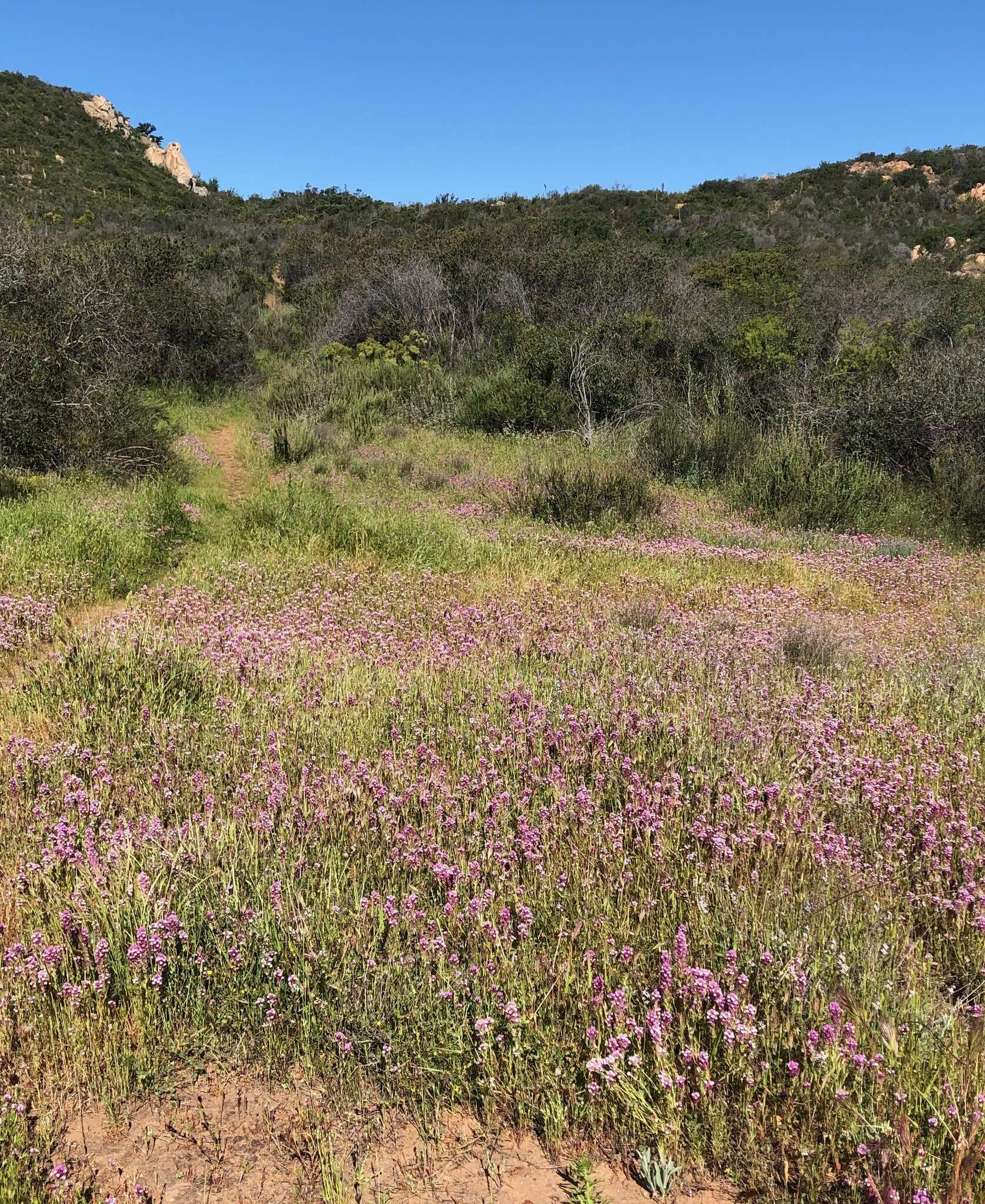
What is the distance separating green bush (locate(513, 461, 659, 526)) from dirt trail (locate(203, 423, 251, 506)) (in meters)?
4.14

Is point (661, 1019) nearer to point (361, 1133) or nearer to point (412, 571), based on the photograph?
point (361, 1133)

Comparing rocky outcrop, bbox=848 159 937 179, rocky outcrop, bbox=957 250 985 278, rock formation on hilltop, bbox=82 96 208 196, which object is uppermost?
rock formation on hilltop, bbox=82 96 208 196

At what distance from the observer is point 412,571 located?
7441 mm

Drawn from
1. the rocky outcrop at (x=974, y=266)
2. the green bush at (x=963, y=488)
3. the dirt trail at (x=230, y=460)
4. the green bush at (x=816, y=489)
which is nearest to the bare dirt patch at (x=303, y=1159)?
the dirt trail at (x=230, y=460)

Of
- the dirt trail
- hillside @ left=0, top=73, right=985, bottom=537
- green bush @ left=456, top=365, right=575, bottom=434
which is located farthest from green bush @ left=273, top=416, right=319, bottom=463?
green bush @ left=456, top=365, right=575, bottom=434

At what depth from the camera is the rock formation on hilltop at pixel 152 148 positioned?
50781mm

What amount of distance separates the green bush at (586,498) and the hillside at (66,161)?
33.2 m

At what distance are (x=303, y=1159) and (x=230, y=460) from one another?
1337 centimetres

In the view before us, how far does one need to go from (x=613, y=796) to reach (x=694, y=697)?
3.77 feet

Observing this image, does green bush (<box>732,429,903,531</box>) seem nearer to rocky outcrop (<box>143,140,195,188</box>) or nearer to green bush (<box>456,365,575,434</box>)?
green bush (<box>456,365,575,434</box>)

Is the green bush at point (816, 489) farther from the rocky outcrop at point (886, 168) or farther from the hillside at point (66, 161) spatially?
the rocky outcrop at point (886, 168)

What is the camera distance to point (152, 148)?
52.2 metres

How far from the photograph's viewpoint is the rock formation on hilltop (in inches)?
1999

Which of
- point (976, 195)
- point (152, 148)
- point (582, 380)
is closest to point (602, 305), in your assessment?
point (582, 380)
